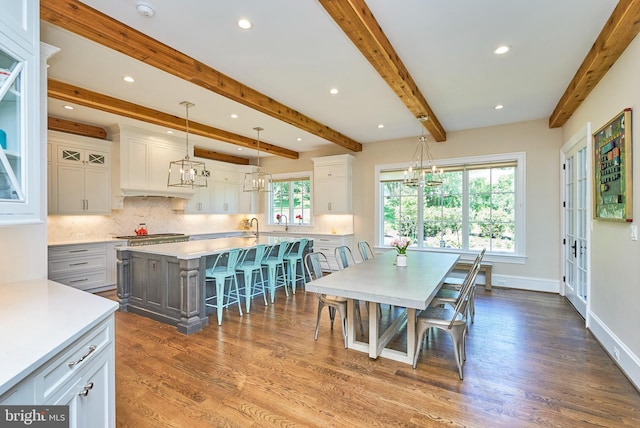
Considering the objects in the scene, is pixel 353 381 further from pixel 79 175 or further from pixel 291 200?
pixel 291 200

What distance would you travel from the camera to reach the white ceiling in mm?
2250

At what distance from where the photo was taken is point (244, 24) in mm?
2375

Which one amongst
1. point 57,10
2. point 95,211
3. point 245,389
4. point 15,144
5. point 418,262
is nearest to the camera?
point 15,144

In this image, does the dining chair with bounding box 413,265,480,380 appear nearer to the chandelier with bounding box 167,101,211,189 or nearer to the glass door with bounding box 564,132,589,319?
the glass door with bounding box 564,132,589,319

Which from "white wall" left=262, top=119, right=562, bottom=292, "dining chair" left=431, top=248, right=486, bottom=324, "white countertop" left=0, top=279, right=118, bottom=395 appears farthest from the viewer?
"white wall" left=262, top=119, right=562, bottom=292

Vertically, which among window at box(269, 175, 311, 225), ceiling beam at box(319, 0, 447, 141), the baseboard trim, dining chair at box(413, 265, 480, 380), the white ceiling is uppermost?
the white ceiling

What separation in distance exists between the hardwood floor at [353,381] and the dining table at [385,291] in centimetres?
17

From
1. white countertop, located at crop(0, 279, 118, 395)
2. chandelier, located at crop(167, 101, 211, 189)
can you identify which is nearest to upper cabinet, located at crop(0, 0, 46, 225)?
white countertop, located at crop(0, 279, 118, 395)

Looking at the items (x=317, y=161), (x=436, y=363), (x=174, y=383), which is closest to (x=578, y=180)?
(x=436, y=363)

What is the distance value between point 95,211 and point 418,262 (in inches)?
210

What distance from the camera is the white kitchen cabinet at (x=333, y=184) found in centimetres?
650

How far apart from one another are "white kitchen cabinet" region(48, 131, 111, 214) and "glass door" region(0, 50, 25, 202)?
4.21 meters

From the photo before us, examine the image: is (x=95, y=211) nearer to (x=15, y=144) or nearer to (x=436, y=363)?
(x=15, y=144)

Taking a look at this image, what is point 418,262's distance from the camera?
387 centimetres
